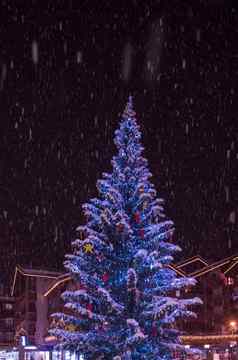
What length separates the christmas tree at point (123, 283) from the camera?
1952 centimetres

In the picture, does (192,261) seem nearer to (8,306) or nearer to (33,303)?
(33,303)

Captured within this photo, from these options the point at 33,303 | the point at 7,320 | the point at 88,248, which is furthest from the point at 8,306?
the point at 88,248

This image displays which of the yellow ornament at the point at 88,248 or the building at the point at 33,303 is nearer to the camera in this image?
the yellow ornament at the point at 88,248

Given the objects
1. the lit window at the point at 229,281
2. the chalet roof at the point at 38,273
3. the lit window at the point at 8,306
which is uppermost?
the chalet roof at the point at 38,273

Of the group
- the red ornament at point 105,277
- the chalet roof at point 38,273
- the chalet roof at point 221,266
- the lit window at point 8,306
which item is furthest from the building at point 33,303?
the red ornament at point 105,277

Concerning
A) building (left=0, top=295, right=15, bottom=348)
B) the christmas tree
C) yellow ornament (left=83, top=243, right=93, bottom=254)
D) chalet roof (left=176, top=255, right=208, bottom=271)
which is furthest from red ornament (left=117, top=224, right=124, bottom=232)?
building (left=0, top=295, right=15, bottom=348)

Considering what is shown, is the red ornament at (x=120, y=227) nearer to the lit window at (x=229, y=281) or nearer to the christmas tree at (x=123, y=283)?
the christmas tree at (x=123, y=283)

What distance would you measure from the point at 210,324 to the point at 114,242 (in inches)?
1395

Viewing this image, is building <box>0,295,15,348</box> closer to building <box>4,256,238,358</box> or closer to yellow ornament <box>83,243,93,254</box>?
building <box>4,256,238,358</box>

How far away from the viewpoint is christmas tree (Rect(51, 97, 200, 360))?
1952 centimetres

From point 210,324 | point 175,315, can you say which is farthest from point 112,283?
point 210,324

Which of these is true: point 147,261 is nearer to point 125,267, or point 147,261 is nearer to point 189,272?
point 125,267

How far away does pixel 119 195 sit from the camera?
20234mm

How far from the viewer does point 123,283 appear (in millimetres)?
19875
